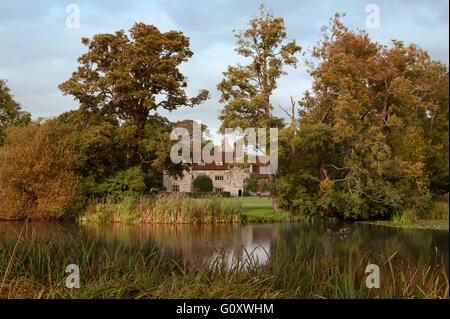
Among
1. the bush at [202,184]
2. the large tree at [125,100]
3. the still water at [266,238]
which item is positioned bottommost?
the still water at [266,238]

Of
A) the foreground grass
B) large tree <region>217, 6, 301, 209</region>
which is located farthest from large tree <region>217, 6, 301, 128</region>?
the foreground grass

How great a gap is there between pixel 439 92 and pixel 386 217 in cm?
2150

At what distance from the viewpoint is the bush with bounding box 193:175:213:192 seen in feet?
142

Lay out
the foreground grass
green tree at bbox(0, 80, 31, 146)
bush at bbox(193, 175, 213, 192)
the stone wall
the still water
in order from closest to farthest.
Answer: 1. the foreground grass
2. the still water
3. green tree at bbox(0, 80, 31, 146)
4. bush at bbox(193, 175, 213, 192)
5. the stone wall

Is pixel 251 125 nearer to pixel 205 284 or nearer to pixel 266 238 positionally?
pixel 266 238

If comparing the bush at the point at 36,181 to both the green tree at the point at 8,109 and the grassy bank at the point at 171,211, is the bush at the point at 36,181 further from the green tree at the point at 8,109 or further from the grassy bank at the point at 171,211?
the green tree at the point at 8,109

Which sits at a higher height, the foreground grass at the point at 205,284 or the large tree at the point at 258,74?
the large tree at the point at 258,74

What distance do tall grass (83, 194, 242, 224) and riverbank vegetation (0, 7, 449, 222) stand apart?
19cm

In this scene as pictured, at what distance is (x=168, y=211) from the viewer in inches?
808

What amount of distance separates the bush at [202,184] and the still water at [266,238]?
913 inches

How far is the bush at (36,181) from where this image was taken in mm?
21094

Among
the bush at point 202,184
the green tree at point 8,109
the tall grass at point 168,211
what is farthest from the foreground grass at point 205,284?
the bush at point 202,184

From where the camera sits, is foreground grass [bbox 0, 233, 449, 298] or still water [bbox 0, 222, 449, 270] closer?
foreground grass [bbox 0, 233, 449, 298]

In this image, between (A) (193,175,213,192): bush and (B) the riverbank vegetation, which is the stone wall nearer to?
(A) (193,175,213,192): bush
